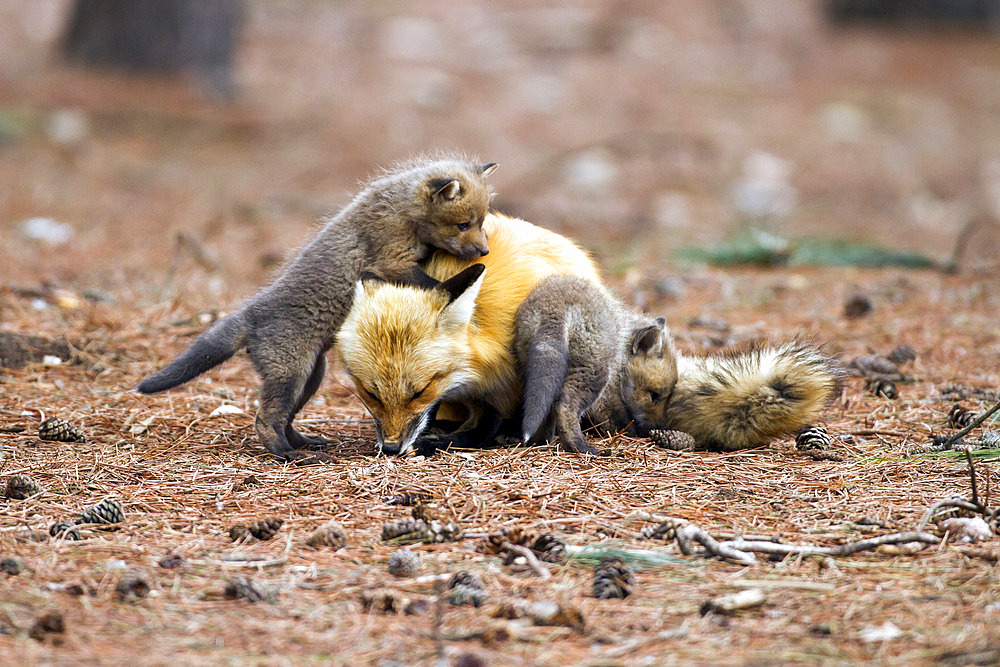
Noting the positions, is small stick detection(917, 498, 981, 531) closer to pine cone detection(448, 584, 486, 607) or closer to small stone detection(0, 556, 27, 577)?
pine cone detection(448, 584, 486, 607)

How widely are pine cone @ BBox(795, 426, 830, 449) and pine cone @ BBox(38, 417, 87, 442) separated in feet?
13.3

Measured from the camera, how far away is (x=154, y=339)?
724cm

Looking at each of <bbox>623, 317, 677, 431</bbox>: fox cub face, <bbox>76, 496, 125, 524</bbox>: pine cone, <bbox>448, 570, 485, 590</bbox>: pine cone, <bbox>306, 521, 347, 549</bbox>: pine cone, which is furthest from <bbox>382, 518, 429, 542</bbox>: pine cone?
<bbox>623, 317, 677, 431</bbox>: fox cub face

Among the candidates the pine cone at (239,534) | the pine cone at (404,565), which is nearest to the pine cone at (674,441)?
the pine cone at (404,565)

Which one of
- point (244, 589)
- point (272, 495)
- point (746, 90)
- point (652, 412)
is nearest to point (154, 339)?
point (272, 495)

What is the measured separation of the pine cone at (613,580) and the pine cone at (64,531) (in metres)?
2.09

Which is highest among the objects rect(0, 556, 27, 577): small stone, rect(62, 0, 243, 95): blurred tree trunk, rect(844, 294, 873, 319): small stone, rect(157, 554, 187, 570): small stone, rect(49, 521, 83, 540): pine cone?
rect(62, 0, 243, 95): blurred tree trunk

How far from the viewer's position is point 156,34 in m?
14.0

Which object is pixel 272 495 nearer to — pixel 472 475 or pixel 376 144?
pixel 472 475

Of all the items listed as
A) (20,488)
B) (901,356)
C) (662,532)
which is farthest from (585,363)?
(901,356)

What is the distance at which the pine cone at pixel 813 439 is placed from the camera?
210 inches

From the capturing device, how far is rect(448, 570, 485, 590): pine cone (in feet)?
11.3

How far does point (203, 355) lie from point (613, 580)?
2.75 metres

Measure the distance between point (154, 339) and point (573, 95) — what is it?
11.5 m
